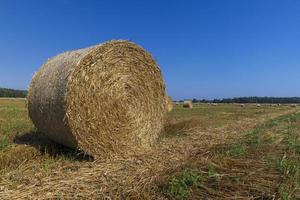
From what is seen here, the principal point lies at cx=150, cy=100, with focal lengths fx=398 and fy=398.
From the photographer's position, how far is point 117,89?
841 cm

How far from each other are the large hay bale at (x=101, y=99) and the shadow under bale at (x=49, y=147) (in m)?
0.22

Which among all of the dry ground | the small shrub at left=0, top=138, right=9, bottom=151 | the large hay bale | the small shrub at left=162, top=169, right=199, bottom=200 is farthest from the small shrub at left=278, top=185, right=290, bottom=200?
the small shrub at left=0, top=138, right=9, bottom=151

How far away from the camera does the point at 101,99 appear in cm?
799

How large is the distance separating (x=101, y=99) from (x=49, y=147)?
148cm

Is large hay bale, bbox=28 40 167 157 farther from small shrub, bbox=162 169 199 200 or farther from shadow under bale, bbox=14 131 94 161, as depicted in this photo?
small shrub, bbox=162 169 199 200

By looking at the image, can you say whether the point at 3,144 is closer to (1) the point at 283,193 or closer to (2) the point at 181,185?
(2) the point at 181,185

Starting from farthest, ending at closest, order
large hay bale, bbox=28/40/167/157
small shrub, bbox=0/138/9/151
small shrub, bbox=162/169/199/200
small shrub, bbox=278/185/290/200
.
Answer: small shrub, bbox=0/138/9/151 → large hay bale, bbox=28/40/167/157 → small shrub, bbox=162/169/199/200 → small shrub, bbox=278/185/290/200

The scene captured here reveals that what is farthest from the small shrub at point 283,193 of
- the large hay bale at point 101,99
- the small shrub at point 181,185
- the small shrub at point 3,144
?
the small shrub at point 3,144

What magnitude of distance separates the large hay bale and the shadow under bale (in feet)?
0.72

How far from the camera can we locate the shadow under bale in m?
7.57

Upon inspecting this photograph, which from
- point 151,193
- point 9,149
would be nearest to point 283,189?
point 151,193

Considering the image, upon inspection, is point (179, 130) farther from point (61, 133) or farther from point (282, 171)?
point (282, 171)

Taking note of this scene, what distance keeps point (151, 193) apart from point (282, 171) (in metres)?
1.97

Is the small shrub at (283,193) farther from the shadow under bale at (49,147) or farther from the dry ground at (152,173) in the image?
the shadow under bale at (49,147)
